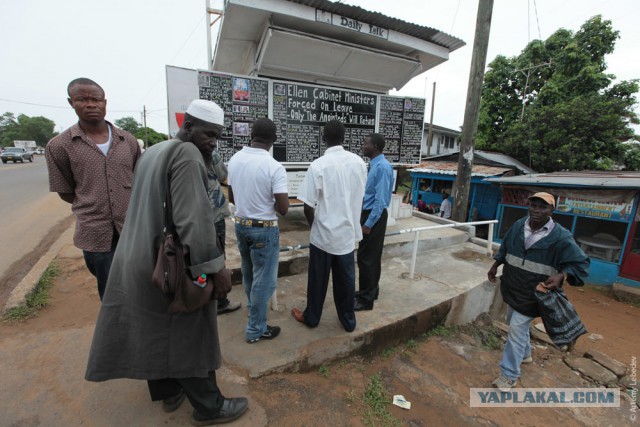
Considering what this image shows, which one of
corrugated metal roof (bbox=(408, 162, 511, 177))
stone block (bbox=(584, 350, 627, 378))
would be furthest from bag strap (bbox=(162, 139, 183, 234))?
corrugated metal roof (bbox=(408, 162, 511, 177))

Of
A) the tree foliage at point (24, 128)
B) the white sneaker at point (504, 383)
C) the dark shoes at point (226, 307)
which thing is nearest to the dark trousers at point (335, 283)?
the dark shoes at point (226, 307)

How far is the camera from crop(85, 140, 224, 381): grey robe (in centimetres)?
152

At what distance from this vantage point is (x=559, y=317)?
259 cm

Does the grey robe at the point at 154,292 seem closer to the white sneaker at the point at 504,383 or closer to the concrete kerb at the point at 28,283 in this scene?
the concrete kerb at the point at 28,283

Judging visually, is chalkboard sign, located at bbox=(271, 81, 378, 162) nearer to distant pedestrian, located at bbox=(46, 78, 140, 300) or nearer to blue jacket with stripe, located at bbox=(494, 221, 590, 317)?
distant pedestrian, located at bbox=(46, 78, 140, 300)

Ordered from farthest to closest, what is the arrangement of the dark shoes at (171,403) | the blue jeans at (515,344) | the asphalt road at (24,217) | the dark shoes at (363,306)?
the asphalt road at (24,217) → the dark shoes at (363,306) → the blue jeans at (515,344) → the dark shoes at (171,403)

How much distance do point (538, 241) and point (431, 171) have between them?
39.0 ft

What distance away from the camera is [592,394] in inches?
131

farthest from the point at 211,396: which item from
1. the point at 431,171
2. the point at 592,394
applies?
the point at 431,171

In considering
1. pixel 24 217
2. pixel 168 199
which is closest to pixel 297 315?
pixel 168 199

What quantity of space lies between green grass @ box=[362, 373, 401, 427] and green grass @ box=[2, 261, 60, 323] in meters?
3.55

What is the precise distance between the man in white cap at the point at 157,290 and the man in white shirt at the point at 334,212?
3.36 ft

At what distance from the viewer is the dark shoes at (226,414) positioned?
1.86 m

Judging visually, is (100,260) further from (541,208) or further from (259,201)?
(541,208)
